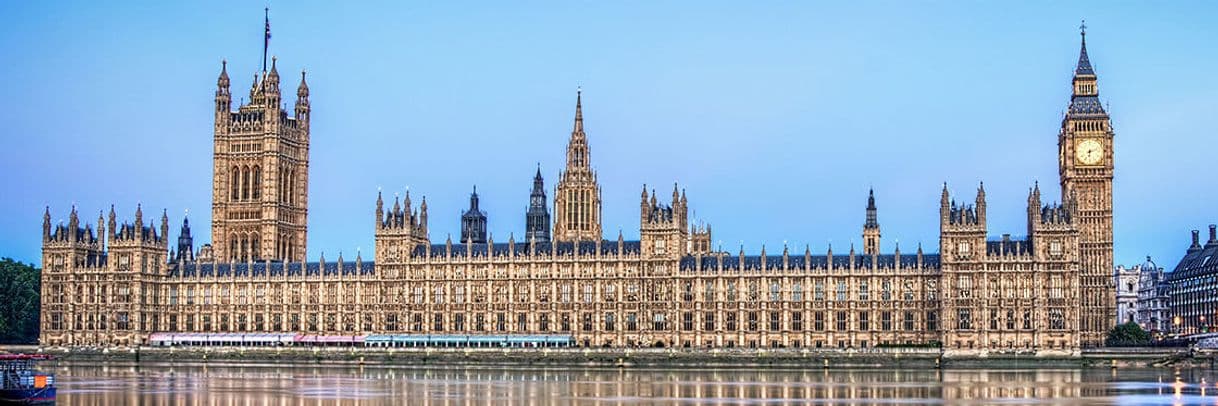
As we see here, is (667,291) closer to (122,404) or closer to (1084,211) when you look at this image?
(1084,211)

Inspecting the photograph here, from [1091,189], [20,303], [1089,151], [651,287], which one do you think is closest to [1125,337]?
[1091,189]

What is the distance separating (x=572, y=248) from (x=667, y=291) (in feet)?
35.8

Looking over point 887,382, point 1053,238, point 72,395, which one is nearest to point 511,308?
point 1053,238

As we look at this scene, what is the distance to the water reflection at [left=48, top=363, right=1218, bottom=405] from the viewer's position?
98.3m

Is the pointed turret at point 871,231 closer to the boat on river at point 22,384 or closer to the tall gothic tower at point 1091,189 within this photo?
the tall gothic tower at point 1091,189

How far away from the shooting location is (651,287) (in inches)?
6836

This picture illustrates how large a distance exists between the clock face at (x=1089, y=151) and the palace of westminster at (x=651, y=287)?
0.43 feet

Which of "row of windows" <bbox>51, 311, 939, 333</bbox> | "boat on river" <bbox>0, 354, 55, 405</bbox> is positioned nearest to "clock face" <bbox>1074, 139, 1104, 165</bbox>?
"row of windows" <bbox>51, 311, 939, 333</bbox>

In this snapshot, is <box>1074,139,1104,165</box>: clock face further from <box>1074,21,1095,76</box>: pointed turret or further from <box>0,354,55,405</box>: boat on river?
<box>0,354,55,405</box>: boat on river

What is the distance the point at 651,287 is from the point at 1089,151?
42870 millimetres

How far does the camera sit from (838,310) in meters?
170

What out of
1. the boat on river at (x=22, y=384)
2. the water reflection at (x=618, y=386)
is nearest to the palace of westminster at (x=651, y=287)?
the water reflection at (x=618, y=386)

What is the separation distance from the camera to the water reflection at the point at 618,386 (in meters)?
98.3

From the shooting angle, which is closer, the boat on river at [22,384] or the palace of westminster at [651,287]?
the boat on river at [22,384]
